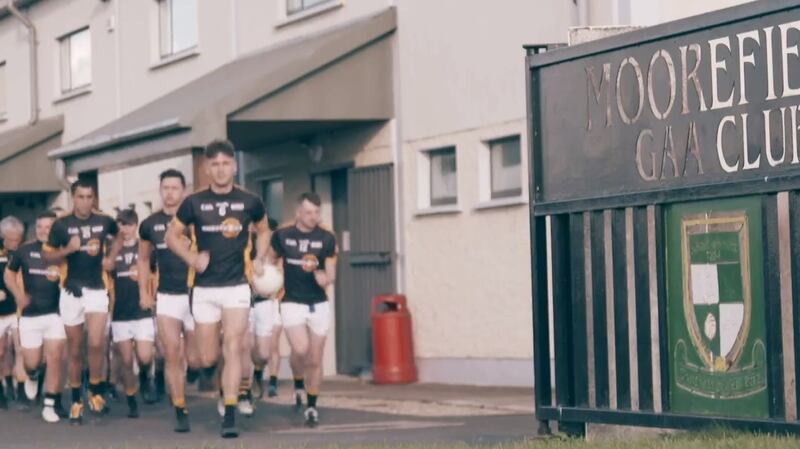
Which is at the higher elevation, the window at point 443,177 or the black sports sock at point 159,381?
the window at point 443,177

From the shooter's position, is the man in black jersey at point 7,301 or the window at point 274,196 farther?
the window at point 274,196

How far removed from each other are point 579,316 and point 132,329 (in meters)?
8.33

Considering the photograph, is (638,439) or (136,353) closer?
(638,439)

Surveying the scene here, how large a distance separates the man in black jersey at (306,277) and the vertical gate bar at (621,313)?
18.7 feet

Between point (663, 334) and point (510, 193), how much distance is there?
33.5ft

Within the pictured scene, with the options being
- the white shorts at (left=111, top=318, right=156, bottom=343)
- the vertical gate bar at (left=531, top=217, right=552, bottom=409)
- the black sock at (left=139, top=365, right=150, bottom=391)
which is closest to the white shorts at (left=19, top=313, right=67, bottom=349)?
the white shorts at (left=111, top=318, right=156, bottom=343)

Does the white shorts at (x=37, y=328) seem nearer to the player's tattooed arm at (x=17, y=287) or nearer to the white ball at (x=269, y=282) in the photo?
the player's tattooed arm at (x=17, y=287)

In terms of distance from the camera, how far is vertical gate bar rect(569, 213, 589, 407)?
410 inches

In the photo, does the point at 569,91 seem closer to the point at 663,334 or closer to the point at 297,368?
the point at 663,334

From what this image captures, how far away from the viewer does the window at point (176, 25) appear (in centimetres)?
2767

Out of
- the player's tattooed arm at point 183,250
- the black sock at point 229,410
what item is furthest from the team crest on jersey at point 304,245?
the black sock at point 229,410

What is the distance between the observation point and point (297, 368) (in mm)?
16625

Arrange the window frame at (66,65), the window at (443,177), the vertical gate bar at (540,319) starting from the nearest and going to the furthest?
1. the vertical gate bar at (540,319)
2. the window at (443,177)
3. the window frame at (66,65)

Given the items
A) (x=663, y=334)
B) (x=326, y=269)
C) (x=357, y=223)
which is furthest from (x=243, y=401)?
(x=357, y=223)
